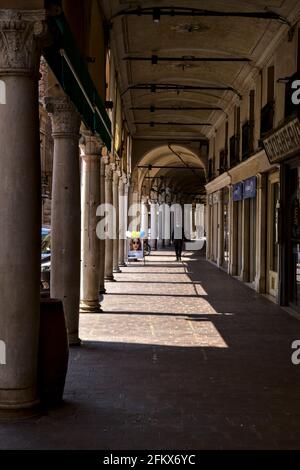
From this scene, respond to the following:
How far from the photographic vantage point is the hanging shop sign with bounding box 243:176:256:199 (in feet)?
55.0

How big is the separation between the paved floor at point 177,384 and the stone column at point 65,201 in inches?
35.6

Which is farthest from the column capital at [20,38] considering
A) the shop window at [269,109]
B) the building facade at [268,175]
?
the shop window at [269,109]

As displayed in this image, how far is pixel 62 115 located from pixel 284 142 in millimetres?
5399

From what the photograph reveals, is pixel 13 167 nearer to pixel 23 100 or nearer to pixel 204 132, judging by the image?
pixel 23 100

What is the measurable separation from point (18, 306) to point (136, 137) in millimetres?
24997

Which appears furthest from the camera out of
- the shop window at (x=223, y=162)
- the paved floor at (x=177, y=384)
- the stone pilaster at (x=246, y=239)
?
the shop window at (x=223, y=162)

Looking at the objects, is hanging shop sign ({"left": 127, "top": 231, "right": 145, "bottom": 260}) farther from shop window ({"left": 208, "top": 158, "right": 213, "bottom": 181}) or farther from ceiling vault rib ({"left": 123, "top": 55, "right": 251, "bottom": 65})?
ceiling vault rib ({"left": 123, "top": 55, "right": 251, "bottom": 65})

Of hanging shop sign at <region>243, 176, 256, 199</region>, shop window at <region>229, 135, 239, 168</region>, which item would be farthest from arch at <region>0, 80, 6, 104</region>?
shop window at <region>229, 135, 239, 168</region>

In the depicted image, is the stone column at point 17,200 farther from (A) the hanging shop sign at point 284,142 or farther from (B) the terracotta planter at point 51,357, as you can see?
(A) the hanging shop sign at point 284,142

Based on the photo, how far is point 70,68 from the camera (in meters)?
7.39

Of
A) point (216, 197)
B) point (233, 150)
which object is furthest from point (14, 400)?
point (216, 197)

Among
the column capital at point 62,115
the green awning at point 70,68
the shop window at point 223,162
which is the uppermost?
the shop window at point 223,162

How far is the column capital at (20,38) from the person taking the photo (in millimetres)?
5418

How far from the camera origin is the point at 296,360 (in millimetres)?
8195
